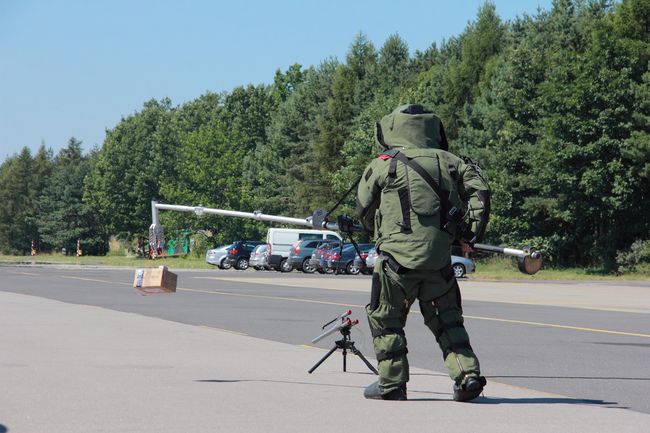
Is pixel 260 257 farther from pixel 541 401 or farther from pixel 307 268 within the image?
pixel 541 401

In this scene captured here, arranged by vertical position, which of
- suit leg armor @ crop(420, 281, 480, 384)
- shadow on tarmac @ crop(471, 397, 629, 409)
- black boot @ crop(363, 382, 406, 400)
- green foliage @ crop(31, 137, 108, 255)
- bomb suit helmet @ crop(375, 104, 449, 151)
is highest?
green foliage @ crop(31, 137, 108, 255)

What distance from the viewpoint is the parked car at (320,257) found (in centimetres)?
5391

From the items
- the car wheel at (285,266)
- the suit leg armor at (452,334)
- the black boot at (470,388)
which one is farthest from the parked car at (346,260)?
the black boot at (470,388)

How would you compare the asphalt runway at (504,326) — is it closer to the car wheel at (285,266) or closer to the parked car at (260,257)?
the car wheel at (285,266)

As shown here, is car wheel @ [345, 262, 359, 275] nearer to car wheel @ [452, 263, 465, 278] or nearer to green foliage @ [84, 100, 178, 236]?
car wheel @ [452, 263, 465, 278]

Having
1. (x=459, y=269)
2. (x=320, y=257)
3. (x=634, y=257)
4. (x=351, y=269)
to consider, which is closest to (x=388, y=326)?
(x=459, y=269)

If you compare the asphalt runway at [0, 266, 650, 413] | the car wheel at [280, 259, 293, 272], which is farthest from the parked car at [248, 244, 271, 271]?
the asphalt runway at [0, 266, 650, 413]

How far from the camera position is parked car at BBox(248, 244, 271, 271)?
57719mm

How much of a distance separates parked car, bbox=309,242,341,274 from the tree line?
8.05 m

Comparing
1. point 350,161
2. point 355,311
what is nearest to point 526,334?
point 355,311

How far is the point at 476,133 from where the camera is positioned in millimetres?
61250

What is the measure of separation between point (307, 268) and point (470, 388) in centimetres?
4767

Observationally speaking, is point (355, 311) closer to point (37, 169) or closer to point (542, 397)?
point (542, 397)

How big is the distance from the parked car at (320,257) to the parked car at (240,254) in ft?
23.3
